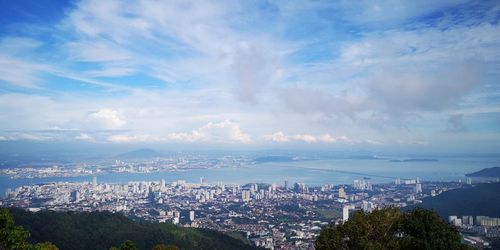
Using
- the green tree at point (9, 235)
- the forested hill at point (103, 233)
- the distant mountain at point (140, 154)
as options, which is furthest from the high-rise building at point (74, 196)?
the distant mountain at point (140, 154)

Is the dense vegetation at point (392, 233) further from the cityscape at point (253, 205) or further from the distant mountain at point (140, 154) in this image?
Answer: the distant mountain at point (140, 154)

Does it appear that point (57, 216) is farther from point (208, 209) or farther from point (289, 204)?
point (289, 204)

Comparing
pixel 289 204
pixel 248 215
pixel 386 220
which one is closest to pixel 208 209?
pixel 248 215

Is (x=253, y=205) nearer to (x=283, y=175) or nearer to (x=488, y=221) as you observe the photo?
(x=488, y=221)

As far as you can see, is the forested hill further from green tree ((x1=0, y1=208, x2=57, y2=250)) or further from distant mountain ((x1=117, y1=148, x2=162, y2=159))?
distant mountain ((x1=117, y1=148, x2=162, y2=159))

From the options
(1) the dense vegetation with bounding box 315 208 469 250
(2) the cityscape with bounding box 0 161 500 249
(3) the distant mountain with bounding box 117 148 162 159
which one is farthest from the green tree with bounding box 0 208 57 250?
(3) the distant mountain with bounding box 117 148 162 159

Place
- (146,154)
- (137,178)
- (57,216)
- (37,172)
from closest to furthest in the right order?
(57,216) → (37,172) → (137,178) → (146,154)

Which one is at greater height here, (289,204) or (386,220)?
(386,220)

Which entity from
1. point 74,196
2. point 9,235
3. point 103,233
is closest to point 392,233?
point 9,235
